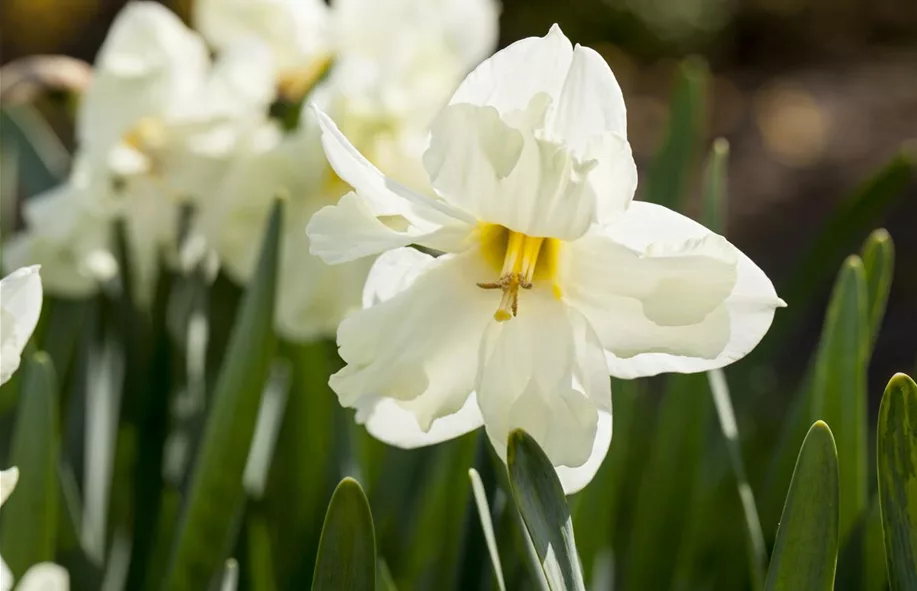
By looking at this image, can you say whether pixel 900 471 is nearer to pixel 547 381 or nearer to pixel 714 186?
pixel 547 381

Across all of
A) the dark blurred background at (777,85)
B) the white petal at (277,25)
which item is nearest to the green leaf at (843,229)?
the white petal at (277,25)

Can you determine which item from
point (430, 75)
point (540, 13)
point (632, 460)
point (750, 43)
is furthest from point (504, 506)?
point (750, 43)

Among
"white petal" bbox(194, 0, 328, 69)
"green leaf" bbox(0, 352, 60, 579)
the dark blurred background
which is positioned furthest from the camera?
the dark blurred background

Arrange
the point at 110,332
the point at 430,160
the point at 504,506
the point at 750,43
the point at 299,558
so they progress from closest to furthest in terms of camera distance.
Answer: the point at 430,160 → the point at 504,506 → the point at 299,558 → the point at 110,332 → the point at 750,43

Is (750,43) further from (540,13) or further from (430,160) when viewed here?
(430,160)

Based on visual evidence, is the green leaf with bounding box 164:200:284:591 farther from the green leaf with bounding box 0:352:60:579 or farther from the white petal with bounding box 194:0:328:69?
the white petal with bounding box 194:0:328:69

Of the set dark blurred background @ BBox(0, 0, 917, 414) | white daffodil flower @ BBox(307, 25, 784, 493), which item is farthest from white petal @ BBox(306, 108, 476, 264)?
dark blurred background @ BBox(0, 0, 917, 414)
